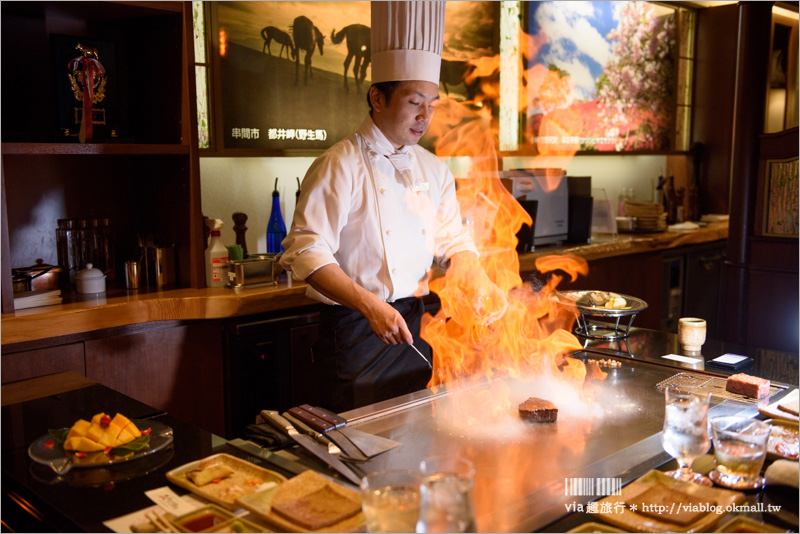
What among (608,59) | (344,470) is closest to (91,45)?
(344,470)

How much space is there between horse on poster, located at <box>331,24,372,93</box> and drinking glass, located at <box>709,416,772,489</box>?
3346 mm

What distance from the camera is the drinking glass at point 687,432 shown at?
1.43m

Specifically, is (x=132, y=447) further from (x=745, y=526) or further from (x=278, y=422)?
(x=745, y=526)

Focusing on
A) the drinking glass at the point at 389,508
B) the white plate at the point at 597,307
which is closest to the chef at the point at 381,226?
the white plate at the point at 597,307

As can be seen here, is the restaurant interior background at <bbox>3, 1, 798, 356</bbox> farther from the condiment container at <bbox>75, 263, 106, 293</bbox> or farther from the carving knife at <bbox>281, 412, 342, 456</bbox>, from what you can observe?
the carving knife at <bbox>281, 412, 342, 456</bbox>

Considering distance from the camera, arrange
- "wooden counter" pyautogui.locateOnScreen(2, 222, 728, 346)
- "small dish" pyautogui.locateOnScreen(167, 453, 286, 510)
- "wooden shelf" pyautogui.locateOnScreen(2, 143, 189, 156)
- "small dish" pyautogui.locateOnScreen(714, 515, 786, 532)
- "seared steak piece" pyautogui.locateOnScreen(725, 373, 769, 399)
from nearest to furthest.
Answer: "small dish" pyautogui.locateOnScreen(714, 515, 786, 532) < "small dish" pyautogui.locateOnScreen(167, 453, 286, 510) < "seared steak piece" pyautogui.locateOnScreen(725, 373, 769, 399) < "wooden counter" pyautogui.locateOnScreen(2, 222, 728, 346) < "wooden shelf" pyautogui.locateOnScreen(2, 143, 189, 156)

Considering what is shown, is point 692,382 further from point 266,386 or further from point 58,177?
point 58,177

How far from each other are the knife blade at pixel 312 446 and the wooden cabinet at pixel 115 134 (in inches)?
74.1

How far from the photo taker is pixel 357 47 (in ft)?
14.2

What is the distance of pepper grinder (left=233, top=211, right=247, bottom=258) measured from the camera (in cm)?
386

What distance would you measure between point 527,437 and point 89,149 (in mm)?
2384

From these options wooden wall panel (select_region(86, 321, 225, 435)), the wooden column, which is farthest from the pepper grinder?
the wooden column

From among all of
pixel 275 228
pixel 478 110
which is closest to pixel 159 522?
pixel 275 228

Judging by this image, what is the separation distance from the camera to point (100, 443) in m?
1.57
